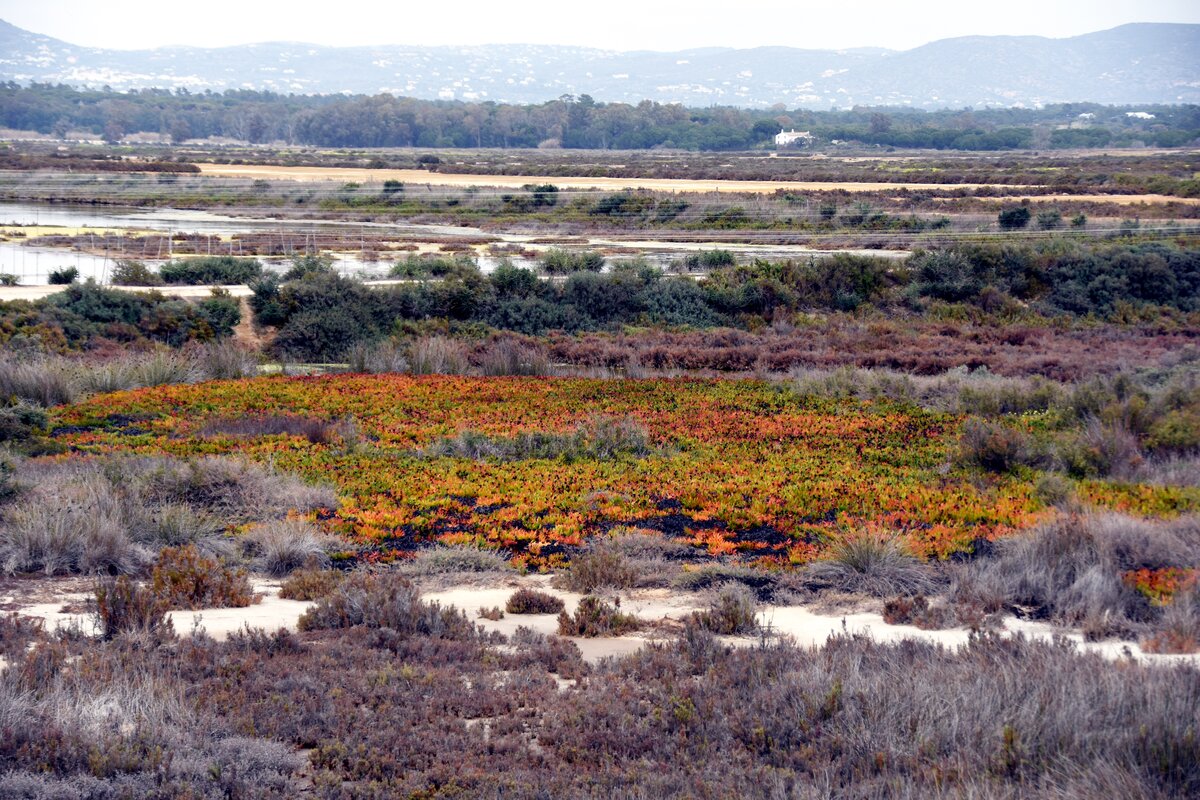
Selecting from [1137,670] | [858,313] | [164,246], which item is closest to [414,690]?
[1137,670]

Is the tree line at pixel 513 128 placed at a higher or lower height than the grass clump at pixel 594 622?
higher

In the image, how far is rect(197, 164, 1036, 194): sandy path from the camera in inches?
2933

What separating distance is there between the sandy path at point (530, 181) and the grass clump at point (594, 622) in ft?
209

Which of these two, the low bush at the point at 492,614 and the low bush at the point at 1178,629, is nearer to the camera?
the low bush at the point at 1178,629

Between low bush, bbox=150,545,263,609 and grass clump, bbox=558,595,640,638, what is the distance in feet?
8.21

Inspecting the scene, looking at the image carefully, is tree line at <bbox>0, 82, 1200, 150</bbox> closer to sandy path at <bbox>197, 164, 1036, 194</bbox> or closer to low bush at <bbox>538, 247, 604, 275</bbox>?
sandy path at <bbox>197, 164, 1036, 194</bbox>

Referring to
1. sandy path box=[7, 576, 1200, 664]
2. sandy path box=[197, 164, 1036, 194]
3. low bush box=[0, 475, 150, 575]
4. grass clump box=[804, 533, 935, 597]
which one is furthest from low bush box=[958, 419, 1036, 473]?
sandy path box=[197, 164, 1036, 194]

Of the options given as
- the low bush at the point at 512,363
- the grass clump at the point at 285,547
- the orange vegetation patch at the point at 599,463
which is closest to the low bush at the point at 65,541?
the grass clump at the point at 285,547

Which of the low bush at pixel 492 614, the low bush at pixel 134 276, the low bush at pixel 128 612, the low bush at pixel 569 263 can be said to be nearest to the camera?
the low bush at pixel 128 612

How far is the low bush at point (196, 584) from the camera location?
8.16 meters

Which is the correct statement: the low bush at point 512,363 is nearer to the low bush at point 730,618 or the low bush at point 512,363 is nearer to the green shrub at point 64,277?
the low bush at point 730,618

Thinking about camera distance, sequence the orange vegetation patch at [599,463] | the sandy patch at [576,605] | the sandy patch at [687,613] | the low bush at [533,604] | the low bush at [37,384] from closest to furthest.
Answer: the sandy patch at [687,613] → the sandy patch at [576,605] → the low bush at [533,604] → the orange vegetation patch at [599,463] → the low bush at [37,384]

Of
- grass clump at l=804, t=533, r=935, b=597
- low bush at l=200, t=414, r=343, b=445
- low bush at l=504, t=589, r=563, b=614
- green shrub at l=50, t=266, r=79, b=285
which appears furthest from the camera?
green shrub at l=50, t=266, r=79, b=285

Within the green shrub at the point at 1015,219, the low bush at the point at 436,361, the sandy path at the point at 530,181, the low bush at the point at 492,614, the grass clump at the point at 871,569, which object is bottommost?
the low bush at the point at 436,361
